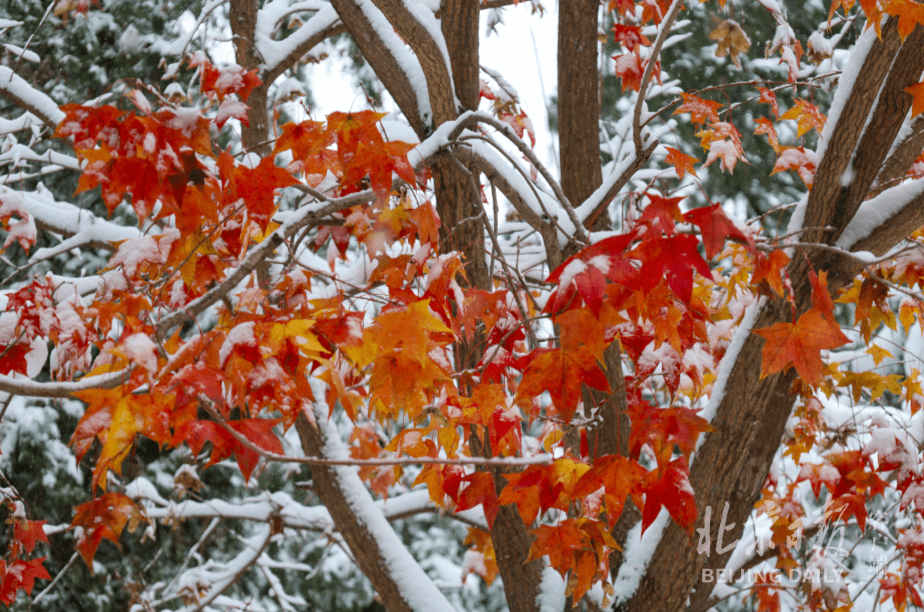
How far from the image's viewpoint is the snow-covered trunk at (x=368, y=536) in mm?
2066

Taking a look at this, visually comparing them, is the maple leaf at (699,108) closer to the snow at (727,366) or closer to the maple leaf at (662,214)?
the snow at (727,366)

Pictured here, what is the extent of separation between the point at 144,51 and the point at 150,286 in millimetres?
3896

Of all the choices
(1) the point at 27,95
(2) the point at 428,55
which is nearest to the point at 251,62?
(1) the point at 27,95

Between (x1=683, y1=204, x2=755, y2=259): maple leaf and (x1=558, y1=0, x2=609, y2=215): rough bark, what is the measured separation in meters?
1.12

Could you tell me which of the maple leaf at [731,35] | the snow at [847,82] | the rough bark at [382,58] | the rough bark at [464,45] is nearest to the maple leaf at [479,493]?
the rough bark at [382,58]

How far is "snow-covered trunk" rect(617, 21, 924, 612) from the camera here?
5.31 ft

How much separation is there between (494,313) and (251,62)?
1.95 m

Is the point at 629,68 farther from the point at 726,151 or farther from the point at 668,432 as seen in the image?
the point at 668,432

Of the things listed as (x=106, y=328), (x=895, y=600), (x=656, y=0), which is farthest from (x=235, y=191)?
(x=895, y=600)

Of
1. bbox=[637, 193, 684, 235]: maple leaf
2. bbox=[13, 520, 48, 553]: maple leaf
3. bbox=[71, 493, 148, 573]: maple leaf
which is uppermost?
bbox=[637, 193, 684, 235]: maple leaf

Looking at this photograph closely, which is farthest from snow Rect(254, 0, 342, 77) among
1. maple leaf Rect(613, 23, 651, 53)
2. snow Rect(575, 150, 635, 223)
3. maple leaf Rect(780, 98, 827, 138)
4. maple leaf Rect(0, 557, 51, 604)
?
maple leaf Rect(0, 557, 51, 604)

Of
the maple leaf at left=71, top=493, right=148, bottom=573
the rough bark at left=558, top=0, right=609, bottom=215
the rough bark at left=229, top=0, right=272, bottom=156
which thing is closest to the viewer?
the maple leaf at left=71, top=493, right=148, bottom=573

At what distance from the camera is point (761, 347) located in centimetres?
168

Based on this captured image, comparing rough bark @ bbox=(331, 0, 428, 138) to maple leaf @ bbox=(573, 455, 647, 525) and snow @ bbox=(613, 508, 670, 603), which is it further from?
snow @ bbox=(613, 508, 670, 603)
